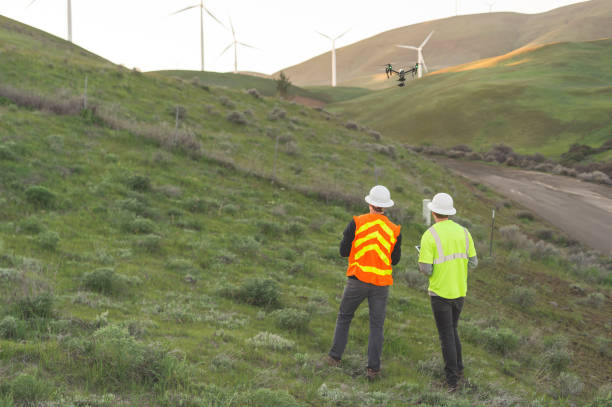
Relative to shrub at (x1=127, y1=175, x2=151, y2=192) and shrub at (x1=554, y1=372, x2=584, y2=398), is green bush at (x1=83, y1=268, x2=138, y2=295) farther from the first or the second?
shrub at (x1=554, y1=372, x2=584, y2=398)

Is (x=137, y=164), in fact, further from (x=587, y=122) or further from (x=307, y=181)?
(x=587, y=122)

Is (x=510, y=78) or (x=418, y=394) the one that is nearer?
(x=418, y=394)

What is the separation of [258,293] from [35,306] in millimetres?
4033

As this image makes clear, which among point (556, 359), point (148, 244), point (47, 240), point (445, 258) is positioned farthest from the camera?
point (148, 244)

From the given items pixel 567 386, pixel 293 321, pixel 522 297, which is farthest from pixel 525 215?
pixel 293 321

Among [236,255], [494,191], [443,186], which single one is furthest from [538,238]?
[236,255]

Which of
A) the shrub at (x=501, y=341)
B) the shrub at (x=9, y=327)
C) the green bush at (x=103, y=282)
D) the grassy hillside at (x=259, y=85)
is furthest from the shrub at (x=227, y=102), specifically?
the grassy hillside at (x=259, y=85)

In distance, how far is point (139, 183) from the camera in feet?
49.9

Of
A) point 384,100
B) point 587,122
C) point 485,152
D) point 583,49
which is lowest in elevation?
point 485,152

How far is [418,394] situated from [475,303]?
720 cm

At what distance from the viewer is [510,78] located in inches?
4104

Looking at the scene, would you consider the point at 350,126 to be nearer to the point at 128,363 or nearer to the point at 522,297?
the point at 522,297

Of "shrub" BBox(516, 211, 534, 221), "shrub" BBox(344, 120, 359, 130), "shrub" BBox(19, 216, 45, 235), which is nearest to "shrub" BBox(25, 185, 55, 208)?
"shrub" BBox(19, 216, 45, 235)

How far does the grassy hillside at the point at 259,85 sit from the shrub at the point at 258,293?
99397mm
